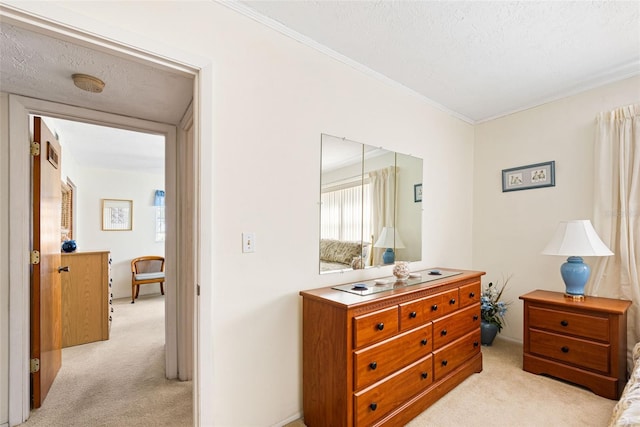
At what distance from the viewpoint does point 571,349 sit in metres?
2.36

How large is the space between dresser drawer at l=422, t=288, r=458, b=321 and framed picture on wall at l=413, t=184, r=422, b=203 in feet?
2.92

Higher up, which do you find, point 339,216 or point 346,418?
point 339,216

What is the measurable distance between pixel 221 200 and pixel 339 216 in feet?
2.87

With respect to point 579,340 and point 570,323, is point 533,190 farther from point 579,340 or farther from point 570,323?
point 579,340

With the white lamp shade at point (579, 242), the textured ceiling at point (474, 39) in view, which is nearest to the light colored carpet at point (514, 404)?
the white lamp shade at point (579, 242)

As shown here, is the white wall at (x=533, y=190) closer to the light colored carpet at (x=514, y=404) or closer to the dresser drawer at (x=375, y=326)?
the light colored carpet at (x=514, y=404)

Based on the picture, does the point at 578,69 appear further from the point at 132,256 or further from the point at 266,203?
the point at 132,256

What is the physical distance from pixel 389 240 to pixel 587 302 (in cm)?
161

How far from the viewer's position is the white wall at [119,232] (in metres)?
5.19

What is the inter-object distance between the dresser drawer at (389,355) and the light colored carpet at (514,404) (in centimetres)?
41

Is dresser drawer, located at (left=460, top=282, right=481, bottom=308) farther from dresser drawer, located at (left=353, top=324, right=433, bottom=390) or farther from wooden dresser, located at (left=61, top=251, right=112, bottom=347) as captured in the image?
wooden dresser, located at (left=61, top=251, right=112, bottom=347)

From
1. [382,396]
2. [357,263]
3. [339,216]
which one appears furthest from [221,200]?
[382,396]

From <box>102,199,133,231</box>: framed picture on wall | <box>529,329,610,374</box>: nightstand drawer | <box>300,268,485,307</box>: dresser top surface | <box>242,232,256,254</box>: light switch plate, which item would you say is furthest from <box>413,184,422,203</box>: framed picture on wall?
<box>102,199,133,231</box>: framed picture on wall

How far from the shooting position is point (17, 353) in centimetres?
195
